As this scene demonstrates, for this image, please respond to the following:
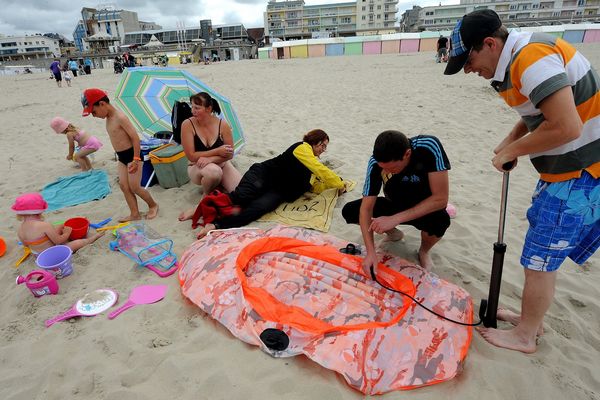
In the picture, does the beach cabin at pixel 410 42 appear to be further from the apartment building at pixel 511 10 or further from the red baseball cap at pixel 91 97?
the red baseball cap at pixel 91 97

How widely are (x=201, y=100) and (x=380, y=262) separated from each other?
2.54 metres

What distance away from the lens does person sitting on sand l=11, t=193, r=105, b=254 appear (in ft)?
9.49

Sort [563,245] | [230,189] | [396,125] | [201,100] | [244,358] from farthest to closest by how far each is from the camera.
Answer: [396,125]
[230,189]
[201,100]
[244,358]
[563,245]

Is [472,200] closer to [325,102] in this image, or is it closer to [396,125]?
[396,125]

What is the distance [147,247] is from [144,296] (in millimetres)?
561

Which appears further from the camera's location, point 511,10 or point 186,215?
point 511,10

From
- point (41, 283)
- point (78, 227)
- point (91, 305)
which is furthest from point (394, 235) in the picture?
point (78, 227)

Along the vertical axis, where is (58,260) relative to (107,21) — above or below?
below

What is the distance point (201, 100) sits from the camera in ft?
12.1

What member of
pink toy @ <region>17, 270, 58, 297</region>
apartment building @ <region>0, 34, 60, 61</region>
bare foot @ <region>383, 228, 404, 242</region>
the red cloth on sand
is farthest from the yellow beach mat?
apartment building @ <region>0, 34, 60, 61</region>

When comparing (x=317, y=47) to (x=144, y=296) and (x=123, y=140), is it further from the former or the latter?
(x=144, y=296)

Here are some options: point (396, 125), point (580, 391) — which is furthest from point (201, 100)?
point (396, 125)

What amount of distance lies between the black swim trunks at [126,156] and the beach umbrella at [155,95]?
95 cm

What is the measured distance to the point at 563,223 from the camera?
1.67 m
